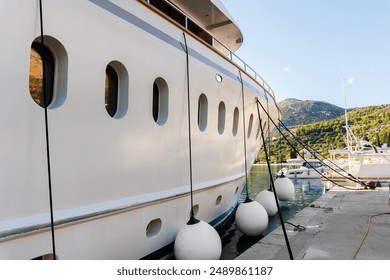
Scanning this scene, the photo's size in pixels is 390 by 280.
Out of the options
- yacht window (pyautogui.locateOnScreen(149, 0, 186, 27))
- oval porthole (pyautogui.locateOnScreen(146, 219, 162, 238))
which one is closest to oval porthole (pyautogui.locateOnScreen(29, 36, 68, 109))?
oval porthole (pyautogui.locateOnScreen(146, 219, 162, 238))

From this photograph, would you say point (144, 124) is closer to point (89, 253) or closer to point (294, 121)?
point (89, 253)

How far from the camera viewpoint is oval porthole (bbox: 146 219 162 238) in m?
4.11

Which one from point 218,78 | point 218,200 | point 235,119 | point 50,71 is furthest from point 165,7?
point 218,200

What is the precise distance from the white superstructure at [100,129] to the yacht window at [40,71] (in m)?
0.01

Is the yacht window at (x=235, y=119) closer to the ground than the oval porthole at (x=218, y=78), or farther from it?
closer to the ground

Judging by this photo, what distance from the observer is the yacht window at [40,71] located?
2.78m

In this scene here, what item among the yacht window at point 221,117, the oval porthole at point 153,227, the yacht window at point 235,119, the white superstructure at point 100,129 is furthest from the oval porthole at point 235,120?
the oval porthole at point 153,227

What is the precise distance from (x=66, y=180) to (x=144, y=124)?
1259 millimetres

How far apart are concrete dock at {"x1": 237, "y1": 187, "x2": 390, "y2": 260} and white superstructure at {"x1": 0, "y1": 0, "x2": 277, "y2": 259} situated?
142 cm

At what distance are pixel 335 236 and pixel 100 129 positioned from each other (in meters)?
4.29

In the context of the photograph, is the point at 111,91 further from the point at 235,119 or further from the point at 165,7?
the point at 235,119

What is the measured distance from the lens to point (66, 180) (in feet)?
9.13

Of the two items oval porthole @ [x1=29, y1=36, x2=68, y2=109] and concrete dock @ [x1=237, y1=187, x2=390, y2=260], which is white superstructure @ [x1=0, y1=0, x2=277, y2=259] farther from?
concrete dock @ [x1=237, y1=187, x2=390, y2=260]

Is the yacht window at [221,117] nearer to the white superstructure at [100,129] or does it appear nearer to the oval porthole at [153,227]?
the white superstructure at [100,129]
